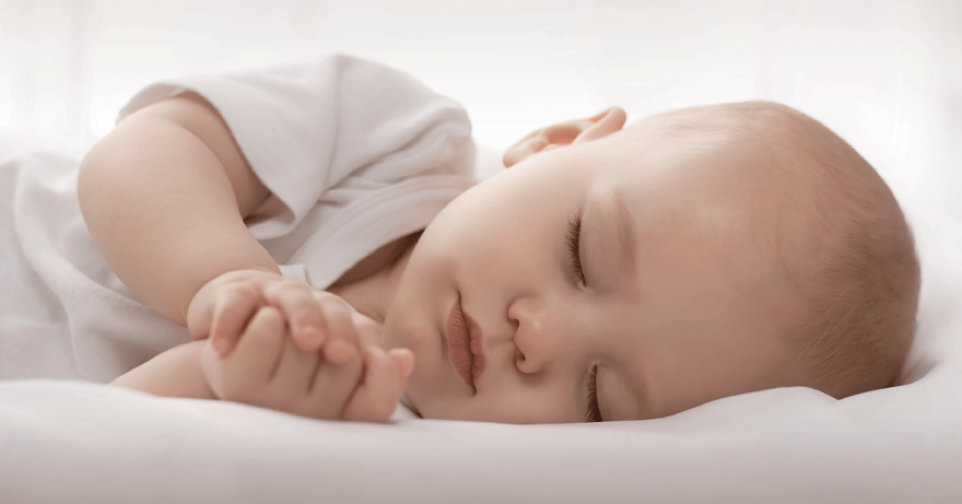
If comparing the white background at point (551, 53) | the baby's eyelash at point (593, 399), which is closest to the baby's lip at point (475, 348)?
the baby's eyelash at point (593, 399)

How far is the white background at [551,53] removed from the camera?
2115mm

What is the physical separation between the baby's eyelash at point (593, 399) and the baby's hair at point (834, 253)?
0.20 meters

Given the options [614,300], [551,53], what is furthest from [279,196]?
[551,53]

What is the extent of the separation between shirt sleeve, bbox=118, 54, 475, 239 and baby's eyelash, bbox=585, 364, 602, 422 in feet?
1.55

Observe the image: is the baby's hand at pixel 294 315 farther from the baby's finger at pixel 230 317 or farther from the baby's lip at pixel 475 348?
the baby's lip at pixel 475 348

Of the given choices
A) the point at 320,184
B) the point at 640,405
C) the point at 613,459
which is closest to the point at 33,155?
the point at 320,184

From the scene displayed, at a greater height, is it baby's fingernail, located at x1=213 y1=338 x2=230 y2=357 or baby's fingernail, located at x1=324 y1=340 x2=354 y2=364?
baby's fingernail, located at x1=324 y1=340 x2=354 y2=364

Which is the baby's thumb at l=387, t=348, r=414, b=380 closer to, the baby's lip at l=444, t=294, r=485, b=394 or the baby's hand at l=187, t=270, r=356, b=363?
the baby's hand at l=187, t=270, r=356, b=363

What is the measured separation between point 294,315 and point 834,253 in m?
0.57

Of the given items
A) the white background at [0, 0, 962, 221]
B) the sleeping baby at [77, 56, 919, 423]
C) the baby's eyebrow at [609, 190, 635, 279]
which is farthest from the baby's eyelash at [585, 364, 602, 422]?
the white background at [0, 0, 962, 221]

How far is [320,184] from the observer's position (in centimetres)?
128

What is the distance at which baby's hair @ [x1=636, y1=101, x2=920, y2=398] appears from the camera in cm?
96

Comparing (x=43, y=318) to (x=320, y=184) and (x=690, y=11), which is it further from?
(x=690, y=11)

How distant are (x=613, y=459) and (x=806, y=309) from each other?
1.25 feet
